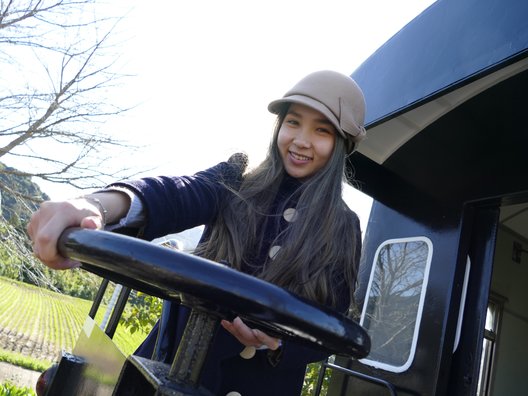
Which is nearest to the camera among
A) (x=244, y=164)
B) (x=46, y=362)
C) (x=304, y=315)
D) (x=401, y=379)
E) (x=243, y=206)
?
(x=304, y=315)

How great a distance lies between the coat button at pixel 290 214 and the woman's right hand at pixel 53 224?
69 centimetres

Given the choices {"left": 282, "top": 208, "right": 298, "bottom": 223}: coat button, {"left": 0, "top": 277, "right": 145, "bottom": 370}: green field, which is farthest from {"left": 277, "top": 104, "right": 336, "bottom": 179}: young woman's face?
{"left": 0, "top": 277, "right": 145, "bottom": 370}: green field

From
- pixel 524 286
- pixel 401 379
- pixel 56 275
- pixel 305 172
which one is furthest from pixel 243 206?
pixel 56 275

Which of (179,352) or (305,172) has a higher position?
(305,172)

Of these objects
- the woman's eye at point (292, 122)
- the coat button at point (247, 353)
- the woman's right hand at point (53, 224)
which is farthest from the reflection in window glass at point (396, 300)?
the woman's right hand at point (53, 224)

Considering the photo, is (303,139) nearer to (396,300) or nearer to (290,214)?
(290,214)

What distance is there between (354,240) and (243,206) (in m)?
0.34

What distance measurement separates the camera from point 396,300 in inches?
113

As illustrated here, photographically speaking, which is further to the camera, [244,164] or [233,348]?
[244,164]

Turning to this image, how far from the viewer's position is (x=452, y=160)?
2.69 metres

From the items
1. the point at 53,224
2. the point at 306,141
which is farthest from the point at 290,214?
the point at 53,224

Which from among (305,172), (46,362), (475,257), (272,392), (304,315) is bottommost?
(46,362)

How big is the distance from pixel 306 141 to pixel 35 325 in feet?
90.6

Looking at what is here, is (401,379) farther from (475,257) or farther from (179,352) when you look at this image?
(179,352)
